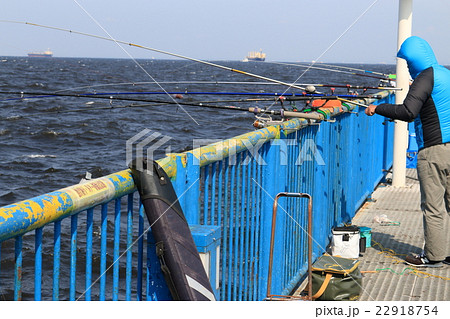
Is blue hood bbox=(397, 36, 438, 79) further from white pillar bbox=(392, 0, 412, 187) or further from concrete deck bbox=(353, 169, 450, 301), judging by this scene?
white pillar bbox=(392, 0, 412, 187)

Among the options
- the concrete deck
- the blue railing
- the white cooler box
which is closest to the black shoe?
the concrete deck

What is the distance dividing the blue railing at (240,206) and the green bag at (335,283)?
208 mm

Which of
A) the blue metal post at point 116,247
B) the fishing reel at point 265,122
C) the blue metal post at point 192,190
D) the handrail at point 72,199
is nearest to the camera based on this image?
the handrail at point 72,199

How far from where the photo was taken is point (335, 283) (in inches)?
204

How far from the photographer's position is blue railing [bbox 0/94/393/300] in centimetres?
240

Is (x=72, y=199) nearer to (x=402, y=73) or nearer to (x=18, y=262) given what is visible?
(x=18, y=262)

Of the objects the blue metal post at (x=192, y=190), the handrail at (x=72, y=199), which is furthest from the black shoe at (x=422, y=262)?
the blue metal post at (x=192, y=190)

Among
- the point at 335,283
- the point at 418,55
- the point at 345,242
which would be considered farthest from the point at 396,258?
the point at 418,55

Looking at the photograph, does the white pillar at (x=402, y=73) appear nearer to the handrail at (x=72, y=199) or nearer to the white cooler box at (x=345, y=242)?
the white cooler box at (x=345, y=242)

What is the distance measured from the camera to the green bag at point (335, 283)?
516cm

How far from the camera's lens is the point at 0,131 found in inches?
1152

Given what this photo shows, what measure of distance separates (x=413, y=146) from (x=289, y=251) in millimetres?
6833
